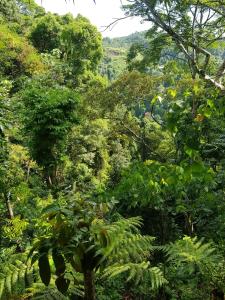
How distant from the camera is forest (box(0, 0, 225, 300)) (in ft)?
6.30

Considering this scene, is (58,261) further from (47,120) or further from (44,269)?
(47,120)

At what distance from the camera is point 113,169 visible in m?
16.6

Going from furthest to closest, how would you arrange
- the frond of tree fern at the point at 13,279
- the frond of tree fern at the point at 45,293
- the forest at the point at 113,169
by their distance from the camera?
the frond of tree fern at the point at 13,279 < the frond of tree fern at the point at 45,293 < the forest at the point at 113,169

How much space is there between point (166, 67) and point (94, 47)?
11.3m

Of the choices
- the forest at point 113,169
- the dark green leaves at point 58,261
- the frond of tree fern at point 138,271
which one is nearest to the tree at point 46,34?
the forest at point 113,169

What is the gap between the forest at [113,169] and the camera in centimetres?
192

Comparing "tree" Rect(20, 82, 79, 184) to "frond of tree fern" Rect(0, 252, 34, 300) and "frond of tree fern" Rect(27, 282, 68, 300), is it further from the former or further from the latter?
"frond of tree fern" Rect(27, 282, 68, 300)

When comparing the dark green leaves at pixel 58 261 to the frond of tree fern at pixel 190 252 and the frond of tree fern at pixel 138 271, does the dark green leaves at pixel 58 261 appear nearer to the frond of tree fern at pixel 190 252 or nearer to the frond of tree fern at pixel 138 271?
the frond of tree fern at pixel 138 271

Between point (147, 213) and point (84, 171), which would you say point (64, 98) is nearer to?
point (147, 213)

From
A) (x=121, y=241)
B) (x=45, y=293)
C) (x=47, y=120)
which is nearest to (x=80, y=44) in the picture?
(x=47, y=120)

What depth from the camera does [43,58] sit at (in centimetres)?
1730

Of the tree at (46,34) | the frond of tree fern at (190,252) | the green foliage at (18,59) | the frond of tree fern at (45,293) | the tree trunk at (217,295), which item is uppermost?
the tree at (46,34)

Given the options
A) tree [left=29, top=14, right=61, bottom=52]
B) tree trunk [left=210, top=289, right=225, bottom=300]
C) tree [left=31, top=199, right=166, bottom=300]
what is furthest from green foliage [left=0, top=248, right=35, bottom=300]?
tree [left=29, top=14, right=61, bottom=52]

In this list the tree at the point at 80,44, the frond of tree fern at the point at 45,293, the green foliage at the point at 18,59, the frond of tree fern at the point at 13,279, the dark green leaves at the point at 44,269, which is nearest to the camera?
the dark green leaves at the point at 44,269
